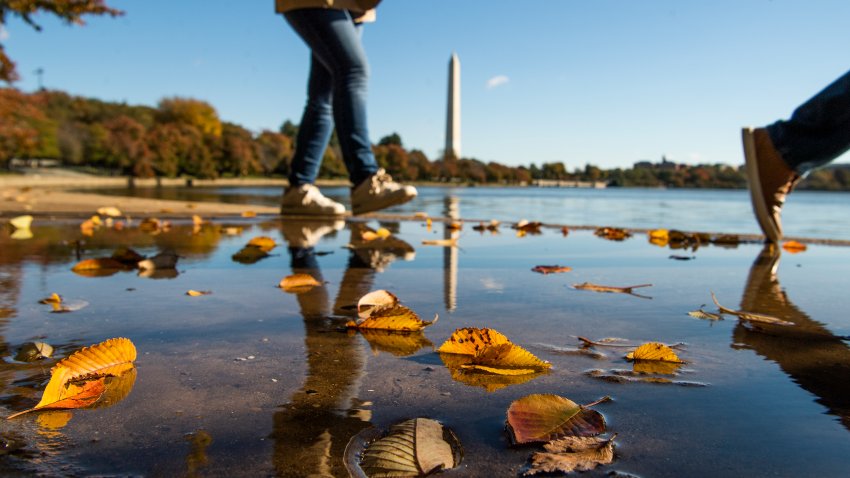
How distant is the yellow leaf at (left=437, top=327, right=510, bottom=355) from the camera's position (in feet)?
3.63

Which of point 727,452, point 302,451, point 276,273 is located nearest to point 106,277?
point 276,273

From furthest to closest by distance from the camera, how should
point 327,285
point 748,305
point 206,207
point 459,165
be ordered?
point 459,165
point 206,207
point 327,285
point 748,305

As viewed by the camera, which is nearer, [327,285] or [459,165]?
[327,285]

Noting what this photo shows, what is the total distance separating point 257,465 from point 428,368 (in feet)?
1.40

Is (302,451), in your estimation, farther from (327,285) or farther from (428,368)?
(327,285)

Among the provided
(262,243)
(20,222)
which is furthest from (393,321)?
(20,222)

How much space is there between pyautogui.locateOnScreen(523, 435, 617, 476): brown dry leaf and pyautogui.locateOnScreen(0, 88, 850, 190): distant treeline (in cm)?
2810

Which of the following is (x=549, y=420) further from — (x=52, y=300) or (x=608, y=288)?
(x=52, y=300)

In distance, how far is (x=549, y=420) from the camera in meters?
0.76

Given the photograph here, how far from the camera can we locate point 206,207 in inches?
234

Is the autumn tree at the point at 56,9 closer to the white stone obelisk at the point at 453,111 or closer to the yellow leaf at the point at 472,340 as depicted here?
the yellow leaf at the point at 472,340

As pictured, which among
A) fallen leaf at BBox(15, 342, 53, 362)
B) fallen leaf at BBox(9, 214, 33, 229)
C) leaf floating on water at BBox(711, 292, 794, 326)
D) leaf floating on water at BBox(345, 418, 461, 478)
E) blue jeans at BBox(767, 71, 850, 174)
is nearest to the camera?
leaf floating on water at BBox(345, 418, 461, 478)

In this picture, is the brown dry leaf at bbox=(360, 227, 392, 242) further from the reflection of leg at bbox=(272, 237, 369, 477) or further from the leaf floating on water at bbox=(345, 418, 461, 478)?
the leaf floating on water at bbox=(345, 418, 461, 478)

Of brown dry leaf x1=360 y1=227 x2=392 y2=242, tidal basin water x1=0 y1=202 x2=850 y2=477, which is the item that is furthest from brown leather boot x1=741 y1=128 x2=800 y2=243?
brown dry leaf x1=360 y1=227 x2=392 y2=242
